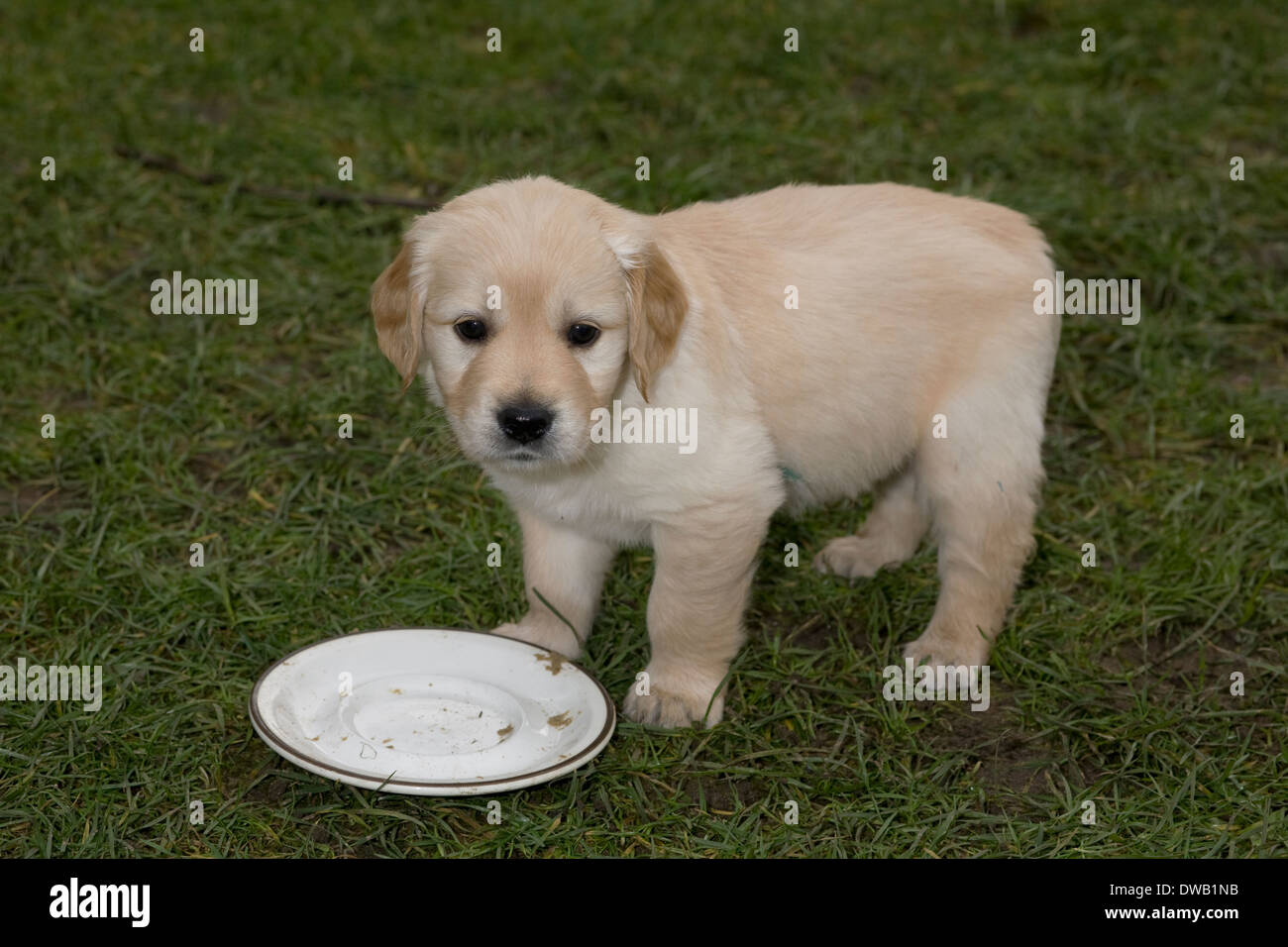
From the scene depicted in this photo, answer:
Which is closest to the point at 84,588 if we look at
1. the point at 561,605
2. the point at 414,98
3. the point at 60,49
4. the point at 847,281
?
the point at 561,605

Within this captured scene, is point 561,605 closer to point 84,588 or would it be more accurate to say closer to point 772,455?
point 772,455

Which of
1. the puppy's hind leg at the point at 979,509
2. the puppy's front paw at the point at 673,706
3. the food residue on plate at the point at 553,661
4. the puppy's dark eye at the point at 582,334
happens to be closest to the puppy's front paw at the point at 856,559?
the puppy's hind leg at the point at 979,509

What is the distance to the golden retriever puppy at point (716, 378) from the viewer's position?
384cm

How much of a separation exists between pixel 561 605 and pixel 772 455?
36.3 inches

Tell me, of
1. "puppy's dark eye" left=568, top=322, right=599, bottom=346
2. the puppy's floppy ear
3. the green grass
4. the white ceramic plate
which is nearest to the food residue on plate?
the white ceramic plate

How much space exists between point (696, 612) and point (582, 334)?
97 cm

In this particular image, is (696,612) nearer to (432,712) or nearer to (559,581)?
(559,581)

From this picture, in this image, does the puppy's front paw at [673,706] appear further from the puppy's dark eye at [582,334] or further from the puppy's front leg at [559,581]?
the puppy's dark eye at [582,334]

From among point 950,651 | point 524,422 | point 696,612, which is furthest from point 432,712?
point 950,651

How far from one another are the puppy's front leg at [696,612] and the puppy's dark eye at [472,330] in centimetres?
80

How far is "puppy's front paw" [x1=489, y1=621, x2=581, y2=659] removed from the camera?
15.8 ft

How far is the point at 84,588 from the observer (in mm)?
4949

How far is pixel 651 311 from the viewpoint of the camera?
13.0 feet

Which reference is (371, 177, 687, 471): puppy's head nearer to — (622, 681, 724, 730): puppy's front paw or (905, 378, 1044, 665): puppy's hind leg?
(622, 681, 724, 730): puppy's front paw
